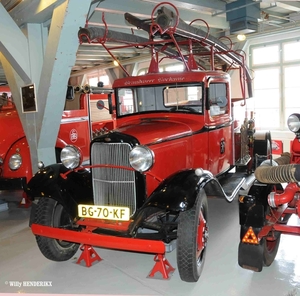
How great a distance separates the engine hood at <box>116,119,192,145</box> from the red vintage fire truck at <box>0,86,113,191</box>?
2.02m

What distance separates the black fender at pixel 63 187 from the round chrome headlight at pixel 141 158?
0.74 meters

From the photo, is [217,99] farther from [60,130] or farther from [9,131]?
[9,131]

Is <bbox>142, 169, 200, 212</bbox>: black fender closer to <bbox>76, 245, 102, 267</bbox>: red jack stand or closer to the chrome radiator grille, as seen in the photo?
the chrome radiator grille

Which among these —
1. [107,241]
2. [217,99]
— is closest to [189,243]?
[107,241]

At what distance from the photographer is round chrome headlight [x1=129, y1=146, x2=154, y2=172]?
8.93ft

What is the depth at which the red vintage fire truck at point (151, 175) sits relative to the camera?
105 inches

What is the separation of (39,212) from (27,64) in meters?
2.07

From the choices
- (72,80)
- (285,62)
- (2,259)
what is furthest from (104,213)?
(72,80)

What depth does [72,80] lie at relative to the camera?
14.6 m

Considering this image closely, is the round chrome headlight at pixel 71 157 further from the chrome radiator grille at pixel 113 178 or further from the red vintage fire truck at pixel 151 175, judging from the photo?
the chrome radiator grille at pixel 113 178

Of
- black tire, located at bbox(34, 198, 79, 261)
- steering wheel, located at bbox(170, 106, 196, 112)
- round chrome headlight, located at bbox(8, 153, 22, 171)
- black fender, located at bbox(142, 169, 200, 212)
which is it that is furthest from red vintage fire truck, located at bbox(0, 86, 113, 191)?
black fender, located at bbox(142, 169, 200, 212)

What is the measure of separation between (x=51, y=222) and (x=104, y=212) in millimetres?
660

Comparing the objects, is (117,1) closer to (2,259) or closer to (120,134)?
(120,134)

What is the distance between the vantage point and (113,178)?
299 cm
